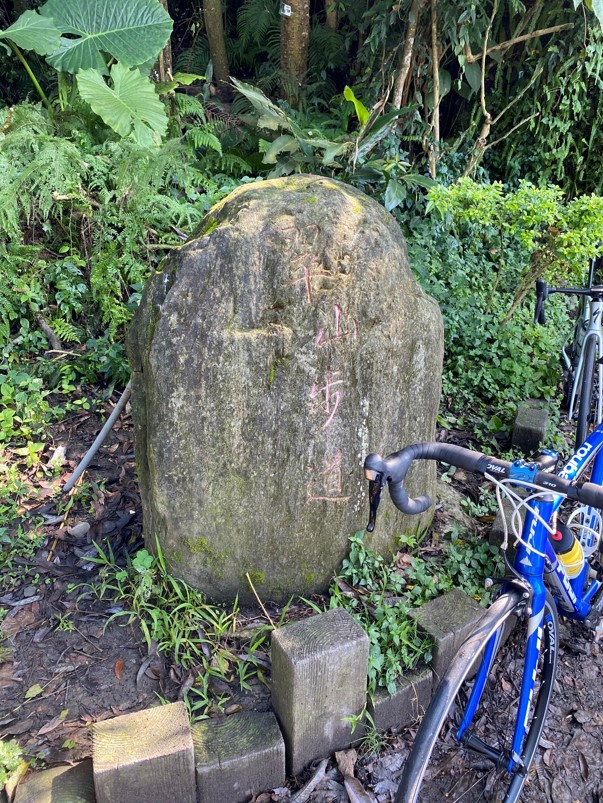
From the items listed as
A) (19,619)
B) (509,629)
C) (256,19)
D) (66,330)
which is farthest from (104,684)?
(256,19)

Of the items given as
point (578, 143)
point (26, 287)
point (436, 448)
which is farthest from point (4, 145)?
point (578, 143)

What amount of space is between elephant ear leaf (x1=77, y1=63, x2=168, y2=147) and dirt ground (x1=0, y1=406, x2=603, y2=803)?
8.96 feet

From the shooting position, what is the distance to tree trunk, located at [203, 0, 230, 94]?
5684 millimetres

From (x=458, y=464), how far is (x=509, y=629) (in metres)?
1.29

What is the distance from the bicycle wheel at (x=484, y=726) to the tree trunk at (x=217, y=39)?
17.8 ft

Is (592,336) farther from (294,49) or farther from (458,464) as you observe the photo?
(294,49)

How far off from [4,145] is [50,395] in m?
1.74

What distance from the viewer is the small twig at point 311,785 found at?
77.6 inches

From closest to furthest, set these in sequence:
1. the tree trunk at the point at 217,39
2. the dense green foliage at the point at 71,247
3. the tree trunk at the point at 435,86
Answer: the dense green foliage at the point at 71,247 → the tree trunk at the point at 435,86 → the tree trunk at the point at 217,39

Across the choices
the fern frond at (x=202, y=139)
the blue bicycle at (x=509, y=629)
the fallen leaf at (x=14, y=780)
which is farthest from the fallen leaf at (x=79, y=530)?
the fern frond at (x=202, y=139)

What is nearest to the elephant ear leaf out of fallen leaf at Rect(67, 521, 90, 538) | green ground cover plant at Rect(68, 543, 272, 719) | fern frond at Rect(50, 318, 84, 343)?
fern frond at Rect(50, 318, 84, 343)

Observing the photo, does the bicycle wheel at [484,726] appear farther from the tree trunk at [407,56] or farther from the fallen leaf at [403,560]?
the tree trunk at [407,56]

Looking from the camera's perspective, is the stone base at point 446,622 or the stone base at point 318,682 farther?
the stone base at point 446,622

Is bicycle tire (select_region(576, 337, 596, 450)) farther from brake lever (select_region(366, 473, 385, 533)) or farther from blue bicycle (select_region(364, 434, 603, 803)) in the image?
brake lever (select_region(366, 473, 385, 533))
